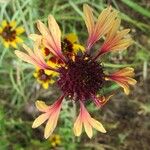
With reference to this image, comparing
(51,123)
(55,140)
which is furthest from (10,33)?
(51,123)

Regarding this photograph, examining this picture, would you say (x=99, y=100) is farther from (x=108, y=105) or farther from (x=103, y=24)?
(x=108, y=105)

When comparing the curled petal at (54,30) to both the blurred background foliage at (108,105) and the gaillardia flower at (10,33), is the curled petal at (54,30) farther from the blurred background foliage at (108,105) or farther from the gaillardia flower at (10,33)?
the blurred background foliage at (108,105)

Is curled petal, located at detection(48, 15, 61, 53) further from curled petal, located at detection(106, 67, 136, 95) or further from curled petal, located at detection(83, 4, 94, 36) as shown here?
curled petal, located at detection(106, 67, 136, 95)

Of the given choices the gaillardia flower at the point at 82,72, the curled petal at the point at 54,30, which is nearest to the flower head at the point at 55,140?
the gaillardia flower at the point at 82,72

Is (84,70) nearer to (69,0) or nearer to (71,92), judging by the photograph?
(71,92)

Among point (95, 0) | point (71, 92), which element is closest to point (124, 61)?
point (95, 0)

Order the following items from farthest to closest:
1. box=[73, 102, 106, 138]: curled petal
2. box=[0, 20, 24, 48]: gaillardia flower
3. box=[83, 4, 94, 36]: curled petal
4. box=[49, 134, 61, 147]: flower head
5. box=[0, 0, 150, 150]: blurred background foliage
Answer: box=[0, 0, 150, 150]: blurred background foliage
box=[49, 134, 61, 147]: flower head
box=[0, 20, 24, 48]: gaillardia flower
box=[73, 102, 106, 138]: curled petal
box=[83, 4, 94, 36]: curled petal

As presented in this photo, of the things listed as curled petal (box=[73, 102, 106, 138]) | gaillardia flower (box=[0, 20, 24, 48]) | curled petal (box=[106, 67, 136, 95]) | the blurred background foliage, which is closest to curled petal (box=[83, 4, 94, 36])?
curled petal (box=[106, 67, 136, 95])

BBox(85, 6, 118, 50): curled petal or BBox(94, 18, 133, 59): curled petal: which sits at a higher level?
BBox(85, 6, 118, 50): curled petal

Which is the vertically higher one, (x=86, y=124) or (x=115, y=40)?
(x=115, y=40)
